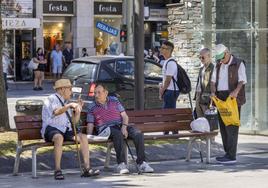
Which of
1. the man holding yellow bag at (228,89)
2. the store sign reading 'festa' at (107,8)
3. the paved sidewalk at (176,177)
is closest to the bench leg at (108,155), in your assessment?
the paved sidewalk at (176,177)

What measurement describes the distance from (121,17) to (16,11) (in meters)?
6.99

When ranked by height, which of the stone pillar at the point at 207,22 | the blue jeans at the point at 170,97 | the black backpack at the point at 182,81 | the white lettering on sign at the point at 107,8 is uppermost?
the white lettering on sign at the point at 107,8

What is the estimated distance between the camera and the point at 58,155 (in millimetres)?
9484

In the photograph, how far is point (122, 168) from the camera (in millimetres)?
9953

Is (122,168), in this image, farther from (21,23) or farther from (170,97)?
(21,23)

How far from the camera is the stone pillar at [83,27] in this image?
128 ft

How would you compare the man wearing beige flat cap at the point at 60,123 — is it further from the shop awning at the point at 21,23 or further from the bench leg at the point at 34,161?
the shop awning at the point at 21,23

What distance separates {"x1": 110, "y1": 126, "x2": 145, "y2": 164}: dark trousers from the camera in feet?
32.7

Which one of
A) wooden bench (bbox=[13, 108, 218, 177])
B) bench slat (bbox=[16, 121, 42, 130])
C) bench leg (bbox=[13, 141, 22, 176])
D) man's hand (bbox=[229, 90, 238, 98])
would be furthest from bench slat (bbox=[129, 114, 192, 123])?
bench leg (bbox=[13, 141, 22, 176])

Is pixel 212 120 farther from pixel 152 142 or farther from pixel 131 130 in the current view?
pixel 131 130

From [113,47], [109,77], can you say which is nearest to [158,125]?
[109,77]

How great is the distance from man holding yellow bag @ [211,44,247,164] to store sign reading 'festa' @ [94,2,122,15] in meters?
29.3

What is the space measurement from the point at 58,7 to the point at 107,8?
326 centimetres

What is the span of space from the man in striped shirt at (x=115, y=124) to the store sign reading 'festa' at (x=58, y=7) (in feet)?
93.7
